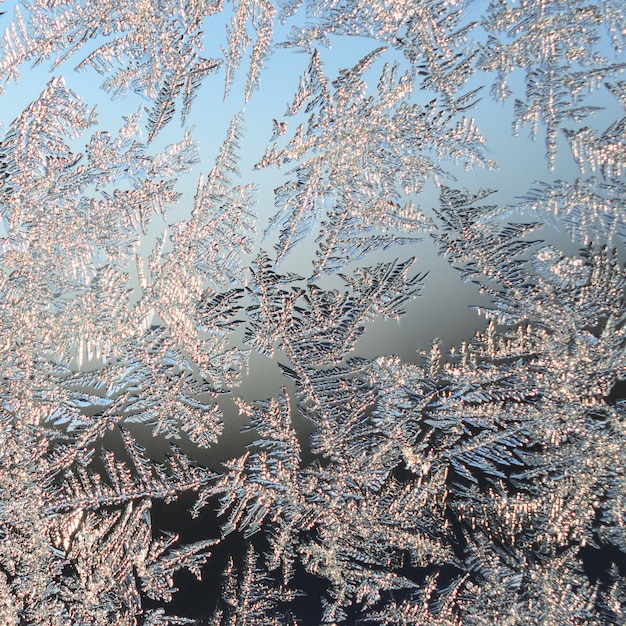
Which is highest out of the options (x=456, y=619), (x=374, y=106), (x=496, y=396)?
(x=374, y=106)

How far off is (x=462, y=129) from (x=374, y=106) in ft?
0.21

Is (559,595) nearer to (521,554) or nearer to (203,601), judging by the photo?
(521,554)

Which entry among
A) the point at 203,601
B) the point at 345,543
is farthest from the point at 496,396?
the point at 203,601

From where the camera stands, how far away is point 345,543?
415 millimetres

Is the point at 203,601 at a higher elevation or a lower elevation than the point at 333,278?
lower

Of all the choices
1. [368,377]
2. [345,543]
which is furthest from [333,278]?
[345,543]

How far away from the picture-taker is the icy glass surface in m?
0.39

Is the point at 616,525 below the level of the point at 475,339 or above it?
below

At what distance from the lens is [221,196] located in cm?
43

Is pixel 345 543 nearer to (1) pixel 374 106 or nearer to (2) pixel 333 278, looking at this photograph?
(2) pixel 333 278

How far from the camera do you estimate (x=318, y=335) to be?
1.35 feet

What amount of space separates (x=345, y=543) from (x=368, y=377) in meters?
0.12

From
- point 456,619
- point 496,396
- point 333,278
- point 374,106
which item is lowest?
point 456,619

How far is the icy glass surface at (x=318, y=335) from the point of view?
1.28ft
